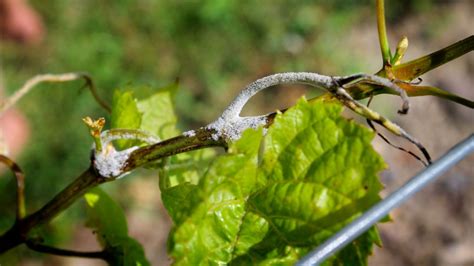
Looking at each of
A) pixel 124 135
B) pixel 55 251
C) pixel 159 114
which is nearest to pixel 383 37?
pixel 124 135

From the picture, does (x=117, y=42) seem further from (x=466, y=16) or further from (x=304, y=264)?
(x=304, y=264)

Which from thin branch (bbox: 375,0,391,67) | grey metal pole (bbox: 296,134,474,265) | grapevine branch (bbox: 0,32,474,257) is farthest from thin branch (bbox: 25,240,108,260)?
thin branch (bbox: 375,0,391,67)

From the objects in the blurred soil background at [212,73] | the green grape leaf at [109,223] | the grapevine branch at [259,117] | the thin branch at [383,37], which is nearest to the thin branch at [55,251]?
the green grape leaf at [109,223]

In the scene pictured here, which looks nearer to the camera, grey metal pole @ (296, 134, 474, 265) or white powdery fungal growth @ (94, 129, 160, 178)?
grey metal pole @ (296, 134, 474, 265)

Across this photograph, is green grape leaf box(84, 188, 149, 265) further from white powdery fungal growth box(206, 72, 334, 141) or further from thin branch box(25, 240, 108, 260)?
white powdery fungal growth box(206, 72, 334, 141)

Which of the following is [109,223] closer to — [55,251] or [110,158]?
[55,251]

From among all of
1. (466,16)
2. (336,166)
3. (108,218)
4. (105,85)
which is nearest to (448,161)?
(336,166)
